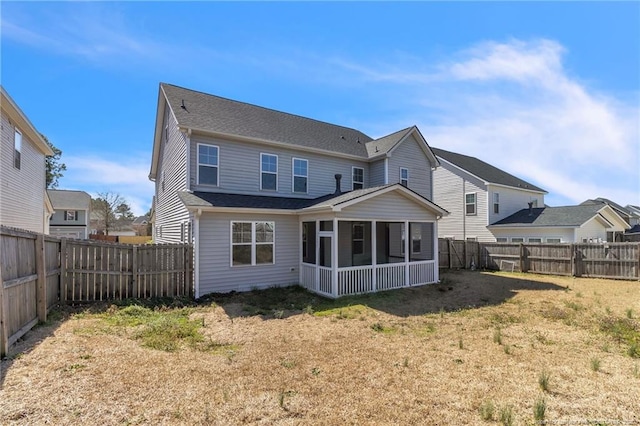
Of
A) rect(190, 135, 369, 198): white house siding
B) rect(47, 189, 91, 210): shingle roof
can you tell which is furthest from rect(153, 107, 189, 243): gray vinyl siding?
rect(47, 189, 91, 210): shingle roof

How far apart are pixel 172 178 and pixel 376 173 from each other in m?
9.59

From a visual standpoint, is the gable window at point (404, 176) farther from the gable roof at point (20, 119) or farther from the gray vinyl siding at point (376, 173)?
the gable roof at point (20, 119)

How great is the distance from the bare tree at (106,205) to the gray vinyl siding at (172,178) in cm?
4238

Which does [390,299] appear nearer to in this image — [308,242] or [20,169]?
[308,242]

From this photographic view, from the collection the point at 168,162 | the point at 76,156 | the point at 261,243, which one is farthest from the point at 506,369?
the point at 76,156

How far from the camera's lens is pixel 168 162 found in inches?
569

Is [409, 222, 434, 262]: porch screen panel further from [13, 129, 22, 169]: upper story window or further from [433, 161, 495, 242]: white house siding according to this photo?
[13, 129, 22, 169]: upper story window

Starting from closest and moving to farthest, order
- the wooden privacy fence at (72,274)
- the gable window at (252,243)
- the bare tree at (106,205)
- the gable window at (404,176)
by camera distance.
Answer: the wooden privacy fence at (72,274), the gable window at (252,243), the gable window at (404,176), the bare tree at (106,205)

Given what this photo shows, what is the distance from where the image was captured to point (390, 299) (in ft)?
33.6

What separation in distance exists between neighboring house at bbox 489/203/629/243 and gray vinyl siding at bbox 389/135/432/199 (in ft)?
27.0

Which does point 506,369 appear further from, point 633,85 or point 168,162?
point 168,162

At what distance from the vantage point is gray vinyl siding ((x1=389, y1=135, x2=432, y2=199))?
15.7m

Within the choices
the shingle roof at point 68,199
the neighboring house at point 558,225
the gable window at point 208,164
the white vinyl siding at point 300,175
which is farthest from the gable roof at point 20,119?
the shingle roof at point 68,199

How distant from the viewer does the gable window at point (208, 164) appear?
11523 millimetres
